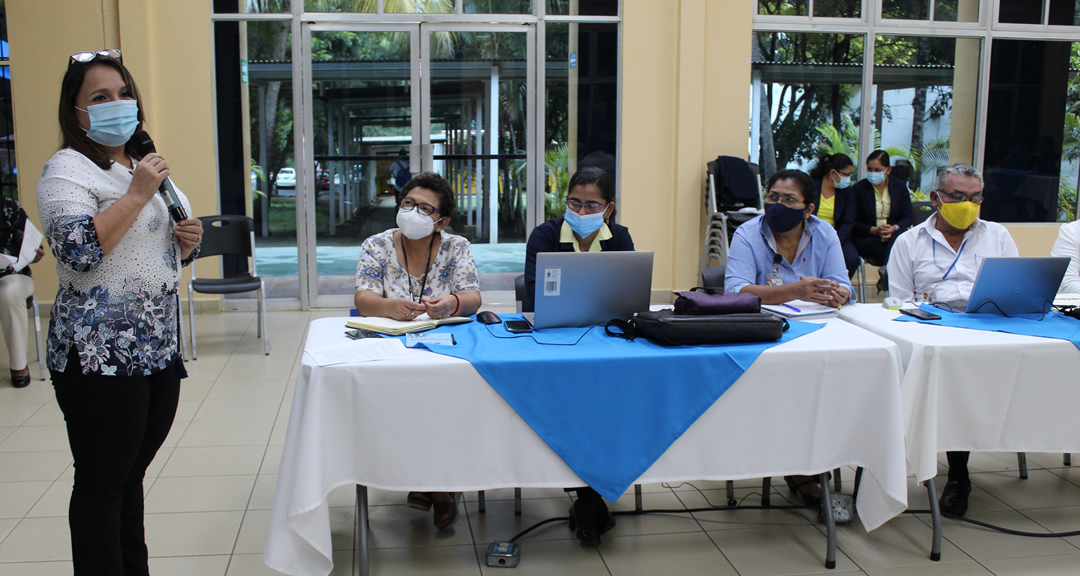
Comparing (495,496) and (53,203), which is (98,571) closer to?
(53,203)

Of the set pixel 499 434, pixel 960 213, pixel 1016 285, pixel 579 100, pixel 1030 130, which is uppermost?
pixel 579 100

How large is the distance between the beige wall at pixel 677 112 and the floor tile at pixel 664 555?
14.3ft

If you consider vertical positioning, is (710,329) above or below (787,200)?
below

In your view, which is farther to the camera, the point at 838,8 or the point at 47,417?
the point at 838,8

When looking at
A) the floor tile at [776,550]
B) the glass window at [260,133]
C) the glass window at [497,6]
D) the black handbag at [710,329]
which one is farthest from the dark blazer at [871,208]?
the glass window at [260,133]

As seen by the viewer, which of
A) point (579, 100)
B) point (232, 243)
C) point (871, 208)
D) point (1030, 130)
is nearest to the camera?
point (232, 243)

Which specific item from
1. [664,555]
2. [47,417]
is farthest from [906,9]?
[47,417]

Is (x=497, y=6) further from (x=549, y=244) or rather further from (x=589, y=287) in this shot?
(x=589, y=287)

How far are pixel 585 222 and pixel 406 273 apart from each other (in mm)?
708

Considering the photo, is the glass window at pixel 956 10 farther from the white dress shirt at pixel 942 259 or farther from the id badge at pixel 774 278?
the id badge at pixel 774 278

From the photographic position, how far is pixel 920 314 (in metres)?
2.93

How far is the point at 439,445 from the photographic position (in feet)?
7.30

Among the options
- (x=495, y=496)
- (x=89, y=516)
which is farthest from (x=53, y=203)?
(x=495, y=496)

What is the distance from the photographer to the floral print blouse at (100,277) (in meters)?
1.77
